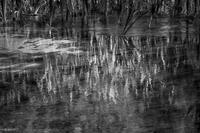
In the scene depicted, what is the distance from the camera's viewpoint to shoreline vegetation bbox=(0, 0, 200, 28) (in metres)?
4.55

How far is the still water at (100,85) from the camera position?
124 cm

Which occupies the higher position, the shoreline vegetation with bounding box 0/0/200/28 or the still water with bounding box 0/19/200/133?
the shoreline vegetation with bounding box 0/0/200/28

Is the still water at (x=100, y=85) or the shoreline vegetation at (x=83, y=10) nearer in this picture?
the still water at (x=100, y=85)

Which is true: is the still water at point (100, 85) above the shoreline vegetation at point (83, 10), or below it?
below

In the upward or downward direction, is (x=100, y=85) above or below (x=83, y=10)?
below

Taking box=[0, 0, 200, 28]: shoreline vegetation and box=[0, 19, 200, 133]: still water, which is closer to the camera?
box=[0, 19, 200, 133]: still water

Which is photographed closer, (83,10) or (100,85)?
(100,85)

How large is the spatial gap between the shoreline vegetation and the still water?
1.59 m

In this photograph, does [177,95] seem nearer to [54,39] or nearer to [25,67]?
[25,67]

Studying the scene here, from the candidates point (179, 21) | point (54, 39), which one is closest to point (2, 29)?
point (54, 39)

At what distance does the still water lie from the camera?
1239 millimetres

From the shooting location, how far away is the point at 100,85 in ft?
5.48

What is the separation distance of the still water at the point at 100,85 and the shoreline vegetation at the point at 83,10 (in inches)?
Answer: 62.6

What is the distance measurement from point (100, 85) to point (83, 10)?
346 centimetres
